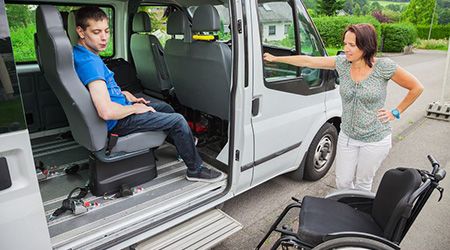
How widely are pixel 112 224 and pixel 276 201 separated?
182 centimetres

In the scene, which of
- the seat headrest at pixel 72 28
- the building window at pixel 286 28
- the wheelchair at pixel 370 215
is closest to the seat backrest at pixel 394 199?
the wheelchair at pixel 370 215

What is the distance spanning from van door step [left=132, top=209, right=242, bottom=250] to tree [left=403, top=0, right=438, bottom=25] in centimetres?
3787

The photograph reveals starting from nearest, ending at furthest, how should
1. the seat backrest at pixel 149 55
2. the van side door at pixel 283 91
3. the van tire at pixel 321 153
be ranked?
the van side door at pixel 283 91, the van tire at pixel 321 153, the seat backrest at pixel 149 55

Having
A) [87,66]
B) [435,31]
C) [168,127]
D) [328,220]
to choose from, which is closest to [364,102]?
[328,220]

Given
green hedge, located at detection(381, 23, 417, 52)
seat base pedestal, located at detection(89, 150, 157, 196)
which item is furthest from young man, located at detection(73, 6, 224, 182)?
green hedge, located at detection(381, 23, 417, 52)

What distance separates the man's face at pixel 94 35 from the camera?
2365mm

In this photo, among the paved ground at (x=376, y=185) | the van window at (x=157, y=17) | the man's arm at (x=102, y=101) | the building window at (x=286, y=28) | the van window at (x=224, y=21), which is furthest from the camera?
the van window at (x=157, y=17)

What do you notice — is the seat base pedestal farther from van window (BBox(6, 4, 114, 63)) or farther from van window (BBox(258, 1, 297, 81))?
van window (BBox(6, 4, 114, 63))

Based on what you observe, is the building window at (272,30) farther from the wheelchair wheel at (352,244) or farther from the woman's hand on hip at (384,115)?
A: the wheelchair wheel at (352,244)

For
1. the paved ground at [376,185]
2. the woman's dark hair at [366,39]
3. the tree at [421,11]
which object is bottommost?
the paved ground at [376,185]

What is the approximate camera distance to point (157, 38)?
14.4 ft

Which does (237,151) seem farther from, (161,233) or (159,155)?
(159,155)

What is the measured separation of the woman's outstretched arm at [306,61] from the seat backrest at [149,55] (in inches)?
77.6

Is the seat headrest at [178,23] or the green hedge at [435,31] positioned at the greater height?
the seat headrest at [178,23]
